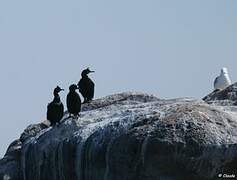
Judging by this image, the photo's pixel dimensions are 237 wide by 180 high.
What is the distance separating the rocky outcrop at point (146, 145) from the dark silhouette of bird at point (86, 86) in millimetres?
2968

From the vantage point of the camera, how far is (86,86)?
23.7m

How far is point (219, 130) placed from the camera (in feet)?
56.0

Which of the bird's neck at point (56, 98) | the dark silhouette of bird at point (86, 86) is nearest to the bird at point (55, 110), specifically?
the bird's neck at point (56, 98)

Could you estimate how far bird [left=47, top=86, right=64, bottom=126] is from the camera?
2166 cm

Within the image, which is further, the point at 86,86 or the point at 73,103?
the point at 86,86

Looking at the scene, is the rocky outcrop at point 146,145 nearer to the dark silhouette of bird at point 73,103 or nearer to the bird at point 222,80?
the dark silhouette of bird at point 73,103

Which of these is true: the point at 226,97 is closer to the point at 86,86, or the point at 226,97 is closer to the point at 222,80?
the point at 86,86

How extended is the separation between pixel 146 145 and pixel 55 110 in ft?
17.1

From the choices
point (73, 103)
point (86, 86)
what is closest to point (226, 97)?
point (86, 86)

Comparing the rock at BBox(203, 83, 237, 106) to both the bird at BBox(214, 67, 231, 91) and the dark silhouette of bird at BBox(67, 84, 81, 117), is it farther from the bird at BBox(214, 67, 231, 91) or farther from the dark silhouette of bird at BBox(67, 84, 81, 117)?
the bird at BBox(214, 67, 231, 91)

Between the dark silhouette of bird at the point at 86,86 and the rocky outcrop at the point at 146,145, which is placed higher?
the dark silhouette of bird at the point at 86,86

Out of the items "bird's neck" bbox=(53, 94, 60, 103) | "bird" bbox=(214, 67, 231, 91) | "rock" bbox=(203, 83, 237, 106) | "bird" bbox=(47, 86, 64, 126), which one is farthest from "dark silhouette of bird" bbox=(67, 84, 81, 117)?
"bird" bbox=(214, 67, 231, 91)

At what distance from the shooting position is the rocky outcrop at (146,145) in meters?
16.8

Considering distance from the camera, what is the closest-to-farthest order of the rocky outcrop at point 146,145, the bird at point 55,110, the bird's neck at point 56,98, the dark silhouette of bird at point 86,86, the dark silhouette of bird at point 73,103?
the rocky outcrop at point 146,145 → the dark silhouette of bird at point 73,103 → the bird at point 55,110 → the bird's neck at point 56,98 → the dark silhouette of bird at point 86,86
